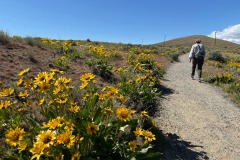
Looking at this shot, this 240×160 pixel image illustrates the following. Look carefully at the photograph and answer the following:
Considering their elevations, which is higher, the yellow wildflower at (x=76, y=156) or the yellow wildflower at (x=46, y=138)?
the yellow wildflower at (x=46, y=138)

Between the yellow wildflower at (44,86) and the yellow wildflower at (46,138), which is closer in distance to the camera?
the yellow wildflower at (46,138)

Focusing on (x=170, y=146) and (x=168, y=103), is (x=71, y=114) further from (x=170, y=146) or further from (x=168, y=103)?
(x=168, y=103)

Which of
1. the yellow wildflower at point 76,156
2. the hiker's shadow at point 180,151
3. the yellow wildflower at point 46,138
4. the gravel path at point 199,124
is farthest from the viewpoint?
the gravel path at point 199,124

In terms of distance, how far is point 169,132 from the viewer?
20.4 feet

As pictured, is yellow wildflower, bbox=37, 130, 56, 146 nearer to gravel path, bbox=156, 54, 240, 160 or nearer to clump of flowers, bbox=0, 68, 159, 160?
clump of flowers, bbox=0, 68, 159, 160

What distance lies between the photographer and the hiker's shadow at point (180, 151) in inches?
205

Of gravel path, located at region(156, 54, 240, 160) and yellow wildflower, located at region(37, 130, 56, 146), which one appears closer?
yellow wildflower, located at region(37, 130, 56, 146)

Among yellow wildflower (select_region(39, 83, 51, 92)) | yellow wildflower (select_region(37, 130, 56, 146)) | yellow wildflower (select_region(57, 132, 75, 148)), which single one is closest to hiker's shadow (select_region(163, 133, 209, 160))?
yellow wildflower (select_region(39, 83, 51, 92))

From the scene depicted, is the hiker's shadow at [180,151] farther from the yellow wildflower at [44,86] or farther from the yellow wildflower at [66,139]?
the yellow wildflower at [66,139]

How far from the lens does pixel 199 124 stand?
6820 millimetres

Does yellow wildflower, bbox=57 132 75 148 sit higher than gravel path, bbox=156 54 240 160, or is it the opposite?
yellow wildflower, bbox=57 132 75 148

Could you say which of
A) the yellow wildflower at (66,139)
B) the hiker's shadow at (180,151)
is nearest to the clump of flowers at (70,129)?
the yellow wildflower at (66,139)

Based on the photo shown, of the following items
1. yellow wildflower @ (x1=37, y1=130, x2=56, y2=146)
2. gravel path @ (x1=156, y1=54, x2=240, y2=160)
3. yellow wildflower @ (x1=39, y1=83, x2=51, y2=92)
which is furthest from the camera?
gravel path @ (x1=156, y1=54, x2=240, y2=160)

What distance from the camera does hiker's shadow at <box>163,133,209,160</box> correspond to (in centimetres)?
521
